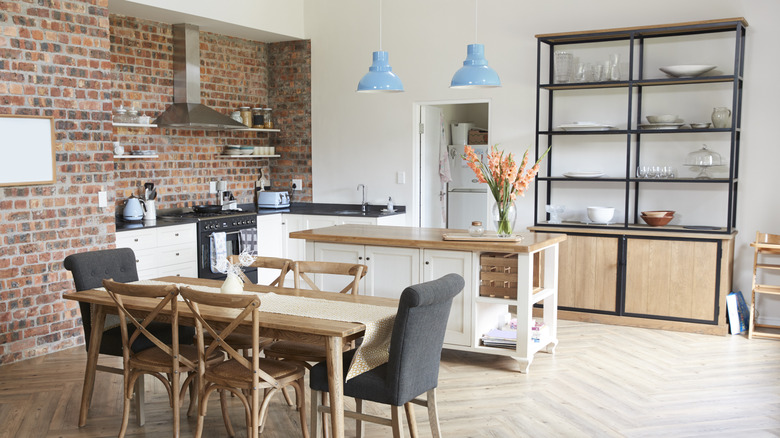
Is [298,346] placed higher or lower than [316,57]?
lower

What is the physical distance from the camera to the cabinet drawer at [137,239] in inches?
231

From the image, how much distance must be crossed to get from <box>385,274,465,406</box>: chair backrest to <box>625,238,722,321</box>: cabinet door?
329 cm

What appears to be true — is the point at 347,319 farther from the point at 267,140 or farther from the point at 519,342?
the point at 267,140

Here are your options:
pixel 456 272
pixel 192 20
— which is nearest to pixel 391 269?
pixel 456 272

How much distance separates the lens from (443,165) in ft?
26.7

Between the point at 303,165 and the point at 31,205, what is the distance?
351cm

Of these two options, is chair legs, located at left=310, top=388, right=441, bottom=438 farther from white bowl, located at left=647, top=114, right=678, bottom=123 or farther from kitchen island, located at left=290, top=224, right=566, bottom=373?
white bowl, located at left=647, top=114, right=678, bottom=123

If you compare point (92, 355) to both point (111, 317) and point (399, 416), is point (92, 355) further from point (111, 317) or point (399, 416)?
point (399, 416)

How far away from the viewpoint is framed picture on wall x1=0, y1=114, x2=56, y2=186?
16.1ft

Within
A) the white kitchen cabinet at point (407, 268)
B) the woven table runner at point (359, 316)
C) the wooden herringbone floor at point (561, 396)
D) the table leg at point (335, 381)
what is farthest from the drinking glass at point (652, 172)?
the table leg at point (335, 381)

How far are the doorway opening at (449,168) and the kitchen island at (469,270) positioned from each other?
252cm

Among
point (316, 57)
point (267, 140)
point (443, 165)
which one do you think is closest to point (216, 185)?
point (267, 140)

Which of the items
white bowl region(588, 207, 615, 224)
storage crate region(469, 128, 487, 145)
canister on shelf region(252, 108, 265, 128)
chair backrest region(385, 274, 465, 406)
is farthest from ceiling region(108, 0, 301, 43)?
chair backrest region(385, 274, 465, 406)

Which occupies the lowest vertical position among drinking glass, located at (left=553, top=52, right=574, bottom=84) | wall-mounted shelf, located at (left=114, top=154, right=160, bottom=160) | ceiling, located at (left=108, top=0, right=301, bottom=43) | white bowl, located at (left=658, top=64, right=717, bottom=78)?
wall-mounted shelf, located at (left=114, top=154, right=160, bottom=160)
